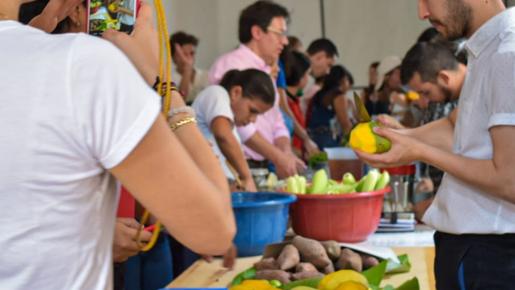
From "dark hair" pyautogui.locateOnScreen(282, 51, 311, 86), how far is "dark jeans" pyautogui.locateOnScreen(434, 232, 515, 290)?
11.5 ft

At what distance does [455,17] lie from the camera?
63.4 inches

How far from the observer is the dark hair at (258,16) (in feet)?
12.4

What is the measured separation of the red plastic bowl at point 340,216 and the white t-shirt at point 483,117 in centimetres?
81

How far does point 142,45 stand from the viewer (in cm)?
96

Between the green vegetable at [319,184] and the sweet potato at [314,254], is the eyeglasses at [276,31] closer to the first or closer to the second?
the green vegetable at [319,184]

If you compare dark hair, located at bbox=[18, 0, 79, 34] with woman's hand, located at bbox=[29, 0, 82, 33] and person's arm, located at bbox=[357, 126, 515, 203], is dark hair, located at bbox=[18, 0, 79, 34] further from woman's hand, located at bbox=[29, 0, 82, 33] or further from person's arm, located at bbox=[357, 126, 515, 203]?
person's arm, located at bbox=[357, 126, 515, 203]

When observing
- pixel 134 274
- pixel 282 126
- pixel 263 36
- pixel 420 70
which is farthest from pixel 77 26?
pixel 282 126

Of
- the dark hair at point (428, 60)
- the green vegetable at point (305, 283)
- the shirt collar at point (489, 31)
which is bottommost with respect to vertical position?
the green vegetable at point (305, 283)

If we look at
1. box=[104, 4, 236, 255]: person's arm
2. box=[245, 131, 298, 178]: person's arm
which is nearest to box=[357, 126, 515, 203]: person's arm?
box=[104, 4, 236, 255]: person's arm

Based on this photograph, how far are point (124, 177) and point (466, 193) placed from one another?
0.97 meters

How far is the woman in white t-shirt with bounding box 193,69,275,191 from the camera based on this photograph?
9.91 feet

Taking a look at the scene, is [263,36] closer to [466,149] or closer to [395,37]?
[466,149]

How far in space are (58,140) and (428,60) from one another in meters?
2.22

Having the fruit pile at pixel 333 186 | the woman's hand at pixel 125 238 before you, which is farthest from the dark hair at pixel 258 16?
the woman's hand at pixel 125 238
